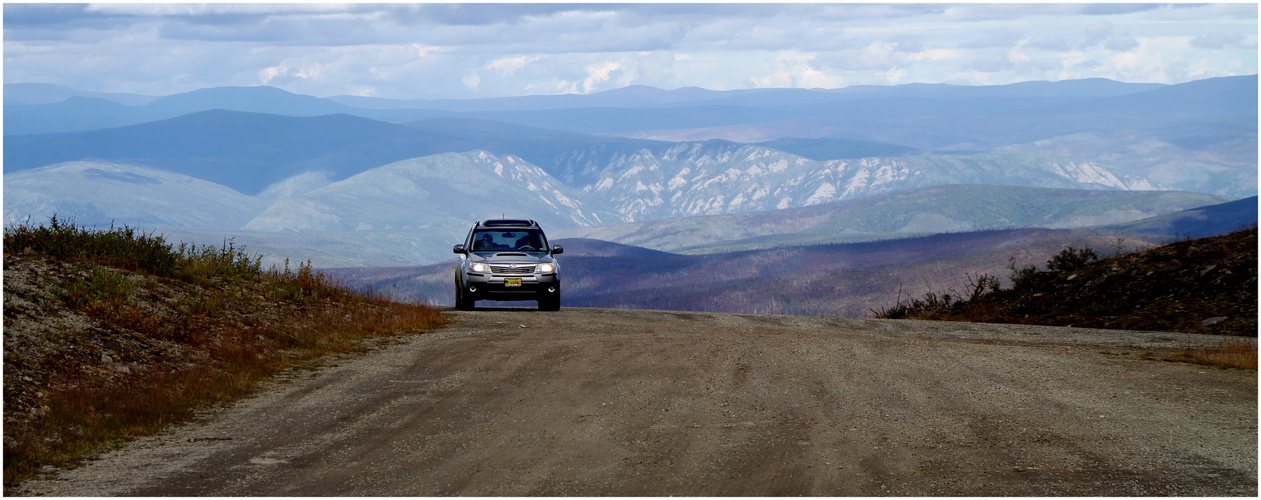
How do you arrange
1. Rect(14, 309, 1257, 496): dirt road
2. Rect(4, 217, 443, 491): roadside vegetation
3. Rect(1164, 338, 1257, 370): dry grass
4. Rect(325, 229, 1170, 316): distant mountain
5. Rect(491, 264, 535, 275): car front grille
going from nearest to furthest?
Rect(14, 309, 1257, 496): dirt road
Rect(4, 217, 443, 491): roadside vegetation
Rect(1164, 338, 1257, 370): dry grass
Rect(491, 264, 535, 275): car front grille
Rect(325, 229, 1170, 316): distant mountain

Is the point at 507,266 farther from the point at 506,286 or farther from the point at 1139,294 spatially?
the point at 1139,294

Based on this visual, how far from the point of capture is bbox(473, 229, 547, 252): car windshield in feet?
80.1

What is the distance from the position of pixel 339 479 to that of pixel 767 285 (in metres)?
123

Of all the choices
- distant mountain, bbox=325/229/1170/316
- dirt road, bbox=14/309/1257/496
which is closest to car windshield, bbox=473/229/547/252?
dirt road, bbox=14/309/1257/496

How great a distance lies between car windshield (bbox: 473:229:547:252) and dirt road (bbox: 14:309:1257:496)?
24.3 feet

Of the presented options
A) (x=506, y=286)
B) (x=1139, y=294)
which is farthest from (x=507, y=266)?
(x=1139, y=294)

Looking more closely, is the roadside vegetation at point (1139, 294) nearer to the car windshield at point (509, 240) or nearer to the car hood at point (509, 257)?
the car windshield at point (509, 240)

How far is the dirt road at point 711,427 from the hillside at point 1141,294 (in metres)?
10.0

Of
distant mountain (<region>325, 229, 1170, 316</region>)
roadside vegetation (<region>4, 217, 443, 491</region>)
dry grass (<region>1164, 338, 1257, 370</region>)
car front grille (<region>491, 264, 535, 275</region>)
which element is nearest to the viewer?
roadside vegetation (<region>4, 217, 443, 491</region>)

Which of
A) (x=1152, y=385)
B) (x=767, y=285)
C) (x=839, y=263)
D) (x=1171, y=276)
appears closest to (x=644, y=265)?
(x=839, y=263)

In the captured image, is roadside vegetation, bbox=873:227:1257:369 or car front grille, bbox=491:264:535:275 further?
roadside vegetation, bbox=873:227:1257:369

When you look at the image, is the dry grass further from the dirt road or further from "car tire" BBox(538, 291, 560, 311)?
"car tire" BBox(538, 291, 560, 311)

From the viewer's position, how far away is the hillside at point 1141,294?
25.7 meters

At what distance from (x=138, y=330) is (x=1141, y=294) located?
Answer: 76.1ft
